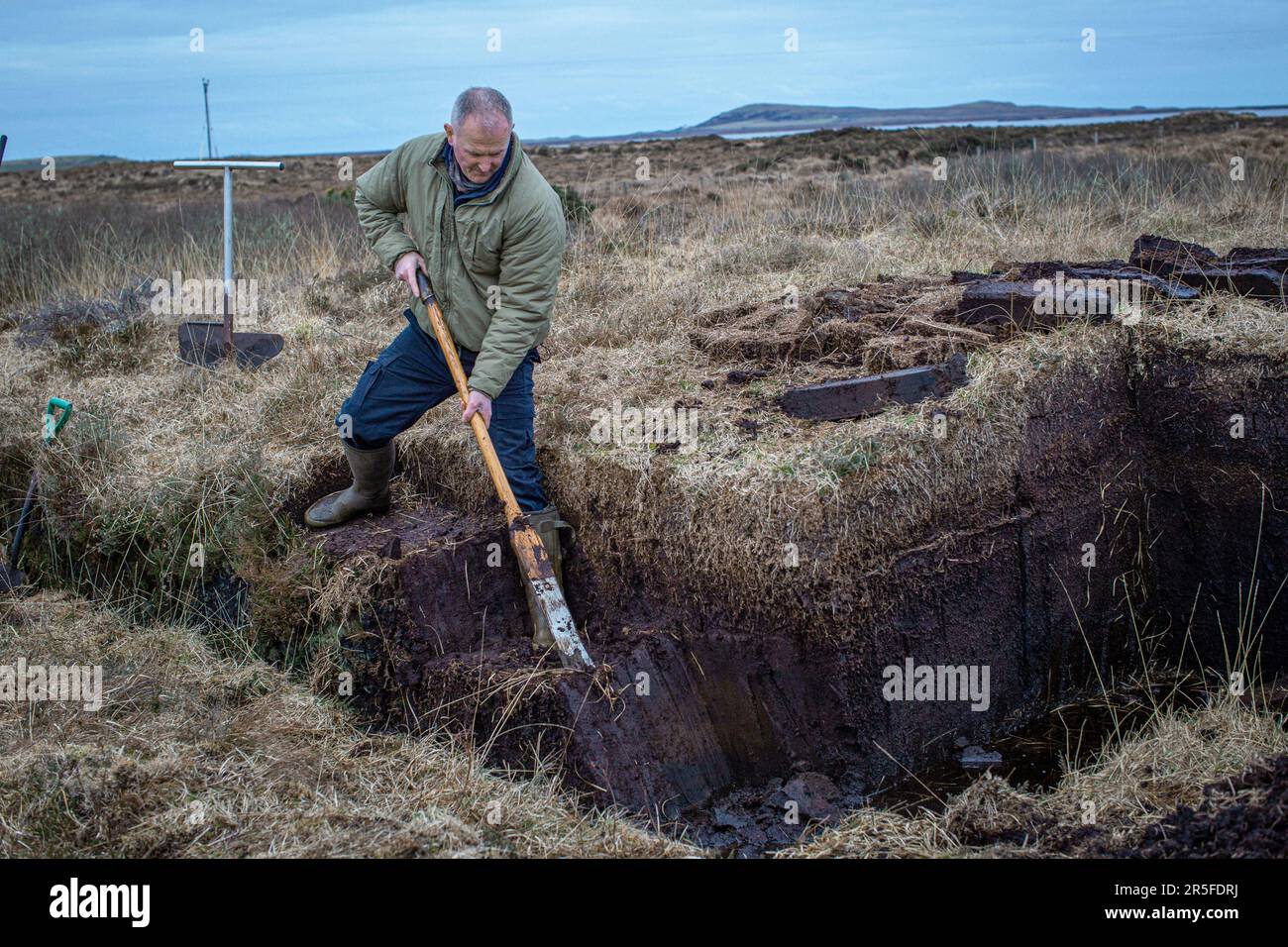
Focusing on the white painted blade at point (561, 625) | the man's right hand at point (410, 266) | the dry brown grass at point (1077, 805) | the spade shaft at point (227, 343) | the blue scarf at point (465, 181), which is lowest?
the dry brown grass at point (1077, 805)

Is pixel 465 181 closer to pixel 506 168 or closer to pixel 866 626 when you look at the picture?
pixel 506 168

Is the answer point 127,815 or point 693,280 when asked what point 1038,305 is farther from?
point 127,815

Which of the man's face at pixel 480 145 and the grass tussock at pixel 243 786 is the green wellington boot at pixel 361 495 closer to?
the grass tussock at pixel 243 786

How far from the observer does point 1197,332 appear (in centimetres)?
498

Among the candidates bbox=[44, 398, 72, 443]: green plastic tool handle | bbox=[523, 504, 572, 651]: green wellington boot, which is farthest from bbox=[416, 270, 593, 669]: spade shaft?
bbox=[44, 398, 72, 443]: green plastic tool handle

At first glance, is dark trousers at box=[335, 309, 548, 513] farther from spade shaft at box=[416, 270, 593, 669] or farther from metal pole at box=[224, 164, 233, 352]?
metal pole at box=[224, 164, 233, 352]

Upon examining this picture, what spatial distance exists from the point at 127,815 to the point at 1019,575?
3.65m

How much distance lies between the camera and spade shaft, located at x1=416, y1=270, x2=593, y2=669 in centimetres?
400

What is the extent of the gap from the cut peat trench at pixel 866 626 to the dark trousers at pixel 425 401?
0.42 meters

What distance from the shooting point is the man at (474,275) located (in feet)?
12.7

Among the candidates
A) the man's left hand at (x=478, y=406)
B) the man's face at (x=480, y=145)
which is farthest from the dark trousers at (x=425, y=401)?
the man's face at (x=480, y=145)

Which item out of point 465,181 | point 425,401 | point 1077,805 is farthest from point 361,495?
point 1077,805

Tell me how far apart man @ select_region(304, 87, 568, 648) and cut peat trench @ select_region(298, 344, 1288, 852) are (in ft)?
1.18

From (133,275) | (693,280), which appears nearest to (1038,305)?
(693,280)
